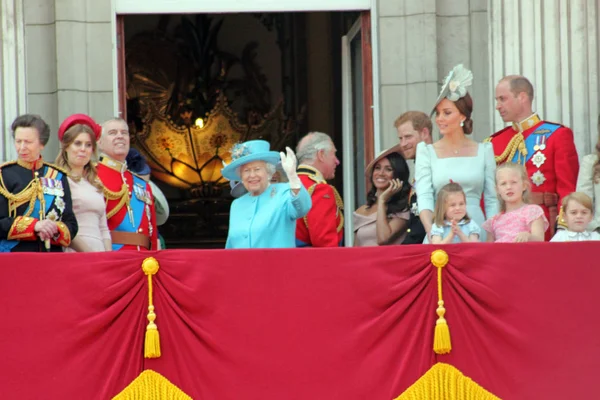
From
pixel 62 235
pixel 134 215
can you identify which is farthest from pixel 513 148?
pixel 62 235

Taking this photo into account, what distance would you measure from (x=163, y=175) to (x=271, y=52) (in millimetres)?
1717

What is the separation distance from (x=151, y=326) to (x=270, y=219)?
1.11 meters

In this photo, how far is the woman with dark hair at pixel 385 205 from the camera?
1023 centimetres

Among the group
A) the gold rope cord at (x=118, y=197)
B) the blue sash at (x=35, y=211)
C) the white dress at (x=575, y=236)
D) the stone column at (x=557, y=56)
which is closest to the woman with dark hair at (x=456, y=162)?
the white dress at (x=575, y=236)

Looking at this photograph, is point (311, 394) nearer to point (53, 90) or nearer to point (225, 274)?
point (225, 274)

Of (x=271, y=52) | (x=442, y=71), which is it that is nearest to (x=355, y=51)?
(x=442, y=71)

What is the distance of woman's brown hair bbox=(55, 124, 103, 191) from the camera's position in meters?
9.61

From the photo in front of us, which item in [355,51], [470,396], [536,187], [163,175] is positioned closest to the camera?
[470,396]

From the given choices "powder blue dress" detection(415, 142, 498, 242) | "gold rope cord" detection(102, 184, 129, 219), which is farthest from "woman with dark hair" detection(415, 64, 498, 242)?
"gold rope cord" detection(102, 184, 129, 219)

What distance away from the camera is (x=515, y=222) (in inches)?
368

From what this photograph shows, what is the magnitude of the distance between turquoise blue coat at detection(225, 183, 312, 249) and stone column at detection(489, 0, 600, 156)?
2.72 metres

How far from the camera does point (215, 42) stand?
16844mm

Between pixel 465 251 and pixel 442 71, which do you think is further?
pixel 442 71

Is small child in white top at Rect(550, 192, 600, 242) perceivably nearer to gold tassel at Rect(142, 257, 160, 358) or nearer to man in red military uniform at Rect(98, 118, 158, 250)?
gold tassel at Rect(142, 257, 160, 358)
